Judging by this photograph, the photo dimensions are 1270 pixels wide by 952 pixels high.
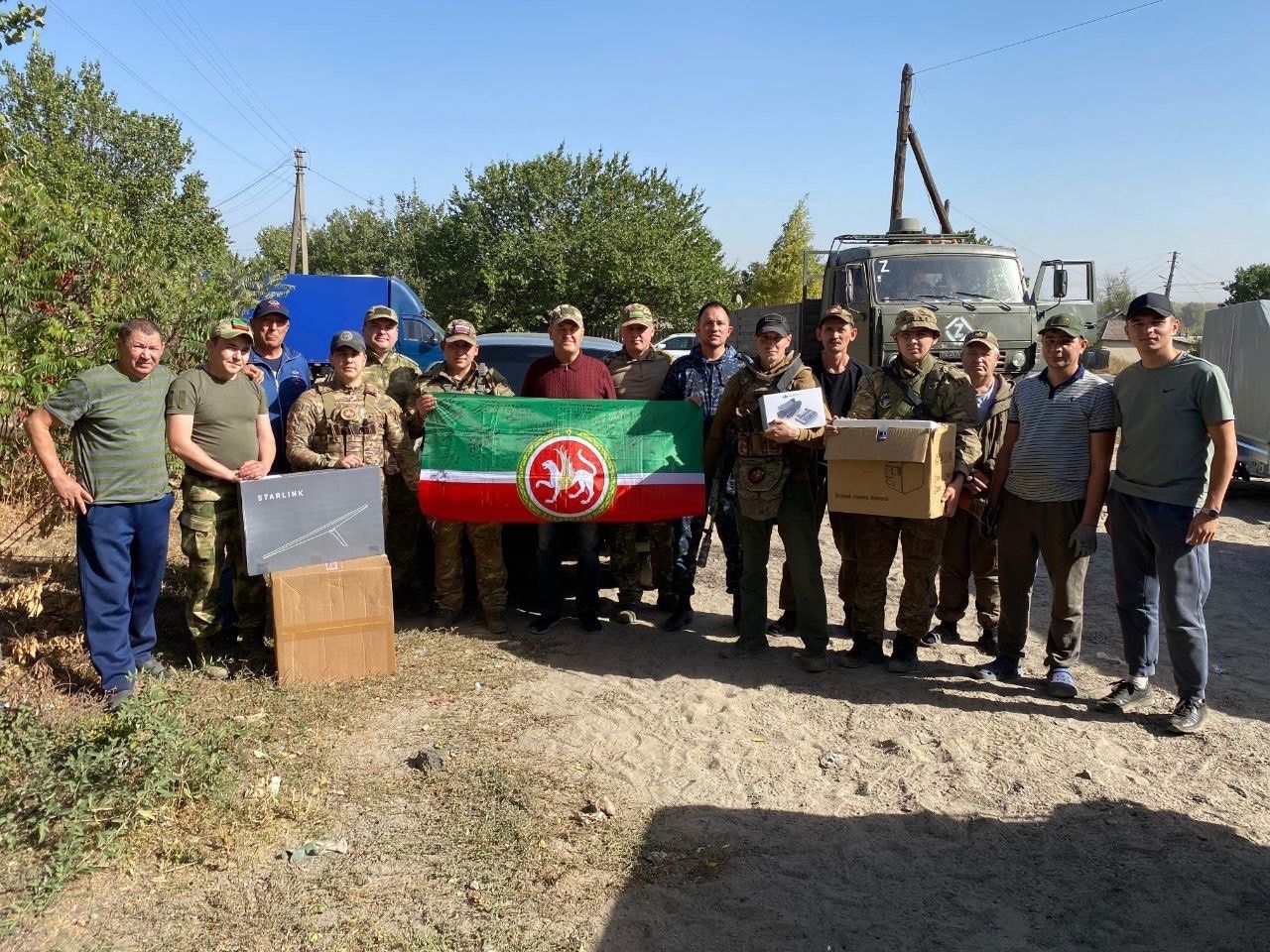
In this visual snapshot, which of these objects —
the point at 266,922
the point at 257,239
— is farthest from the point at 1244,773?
the point at 257,239

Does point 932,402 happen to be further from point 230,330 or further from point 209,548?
point 209,548

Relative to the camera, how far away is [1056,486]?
4.82m

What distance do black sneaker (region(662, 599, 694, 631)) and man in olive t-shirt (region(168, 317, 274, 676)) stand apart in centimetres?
264

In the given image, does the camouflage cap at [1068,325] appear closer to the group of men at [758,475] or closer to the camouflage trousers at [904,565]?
the group of men at [758,475]

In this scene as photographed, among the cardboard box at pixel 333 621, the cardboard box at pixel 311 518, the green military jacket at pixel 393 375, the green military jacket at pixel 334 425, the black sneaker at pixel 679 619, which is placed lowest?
the black sneaker at pixel 679 619

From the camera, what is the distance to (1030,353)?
1016 cm

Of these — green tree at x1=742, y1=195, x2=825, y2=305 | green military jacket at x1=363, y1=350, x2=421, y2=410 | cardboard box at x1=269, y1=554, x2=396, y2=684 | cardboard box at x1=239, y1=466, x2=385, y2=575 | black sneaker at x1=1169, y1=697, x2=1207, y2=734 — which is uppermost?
green tree at x1=742, y1=195, x2=825, y2=305

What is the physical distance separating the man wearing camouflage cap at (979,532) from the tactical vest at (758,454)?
106 centimetres

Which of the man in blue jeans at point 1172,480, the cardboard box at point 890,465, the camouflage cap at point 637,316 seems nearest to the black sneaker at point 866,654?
the cardboard box at point 890,465

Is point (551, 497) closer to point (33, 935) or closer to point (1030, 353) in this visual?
point (33, 935)

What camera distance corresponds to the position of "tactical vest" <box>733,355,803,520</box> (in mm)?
5152

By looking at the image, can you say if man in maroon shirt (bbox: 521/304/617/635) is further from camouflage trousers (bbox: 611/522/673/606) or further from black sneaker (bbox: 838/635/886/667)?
black sneaker (bbox: 838/635/886/667)

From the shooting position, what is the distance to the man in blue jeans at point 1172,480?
14.0 ft

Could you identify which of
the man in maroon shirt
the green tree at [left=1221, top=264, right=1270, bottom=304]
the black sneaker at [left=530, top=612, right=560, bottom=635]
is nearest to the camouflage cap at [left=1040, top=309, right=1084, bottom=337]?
the man in maroon shirt
